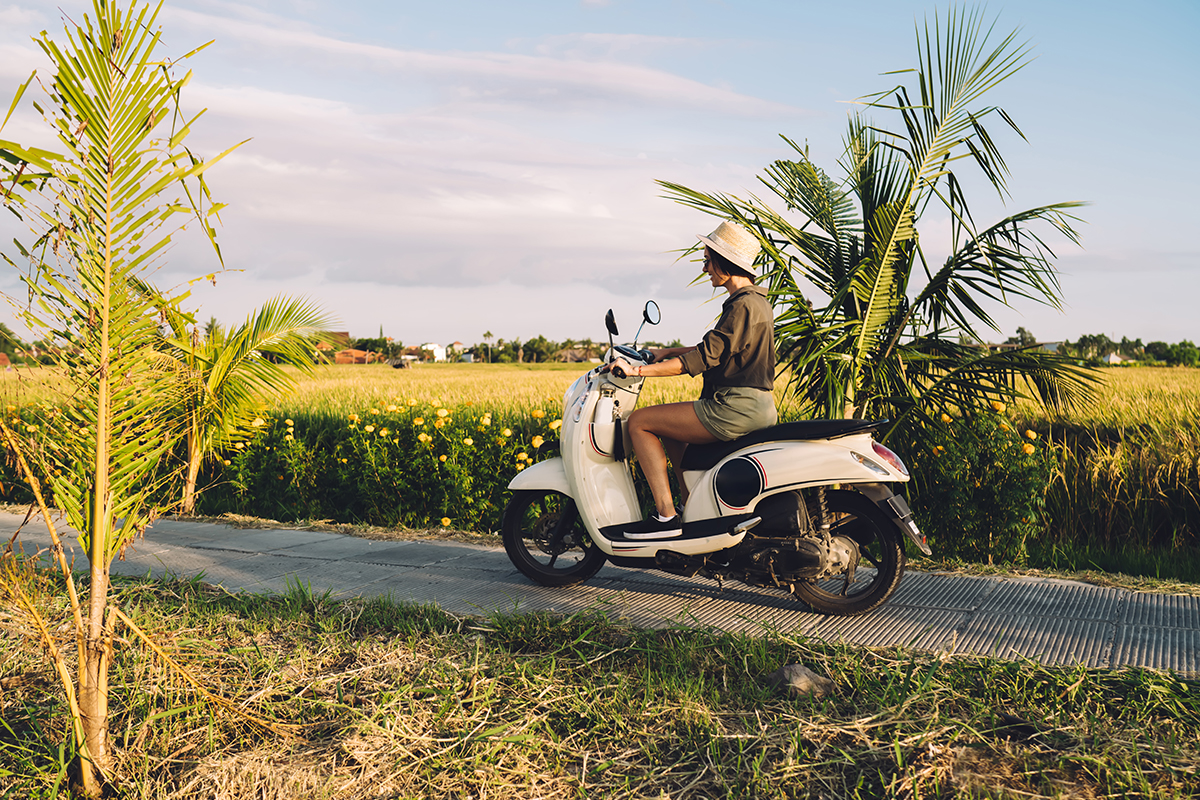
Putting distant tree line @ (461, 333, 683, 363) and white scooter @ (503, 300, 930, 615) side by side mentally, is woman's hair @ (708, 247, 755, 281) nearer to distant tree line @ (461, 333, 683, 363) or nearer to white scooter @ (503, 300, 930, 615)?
white scooter @ (503, 300, 930, 615)

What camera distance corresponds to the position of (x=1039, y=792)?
91.1 inches

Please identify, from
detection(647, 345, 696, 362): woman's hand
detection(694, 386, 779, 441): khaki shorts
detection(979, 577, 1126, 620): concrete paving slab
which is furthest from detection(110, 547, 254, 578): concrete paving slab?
detection(979, 577, 1126, 620): concrete paving slab

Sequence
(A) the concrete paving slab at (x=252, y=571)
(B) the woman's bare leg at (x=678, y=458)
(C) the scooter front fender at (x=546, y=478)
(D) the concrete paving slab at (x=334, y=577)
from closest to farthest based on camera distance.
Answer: (B) the woman's bare leg at (x=678, y=458) < (C) the scooter front fender at (x=546, y=478) < (D) the concrete paving slab at (x=334, y=577) < (A) the concrete paving slab at (x=252, y=571)

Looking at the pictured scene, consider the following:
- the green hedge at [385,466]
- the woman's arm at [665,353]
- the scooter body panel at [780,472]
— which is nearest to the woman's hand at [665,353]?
the woman's arm at [665,353]

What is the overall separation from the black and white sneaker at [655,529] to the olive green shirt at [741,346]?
75cm

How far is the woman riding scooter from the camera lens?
13.2ft

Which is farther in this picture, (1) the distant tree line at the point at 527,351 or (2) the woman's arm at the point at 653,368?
(1) the distant tree line at the point at 527,351

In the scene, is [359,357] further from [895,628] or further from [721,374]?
[895,628]

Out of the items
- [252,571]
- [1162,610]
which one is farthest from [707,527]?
[252,571]

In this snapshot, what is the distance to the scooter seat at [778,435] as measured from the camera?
12.9 ft

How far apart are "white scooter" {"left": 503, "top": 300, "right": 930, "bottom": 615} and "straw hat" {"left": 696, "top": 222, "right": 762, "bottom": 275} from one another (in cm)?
44

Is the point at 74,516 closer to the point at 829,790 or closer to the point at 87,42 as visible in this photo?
the point at 87,42

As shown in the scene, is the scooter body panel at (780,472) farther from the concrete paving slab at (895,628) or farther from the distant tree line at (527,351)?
the distant tree line at (527,351)

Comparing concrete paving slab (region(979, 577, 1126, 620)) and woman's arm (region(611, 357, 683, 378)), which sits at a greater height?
woman's arm (region(611, 357, 683, 378))
